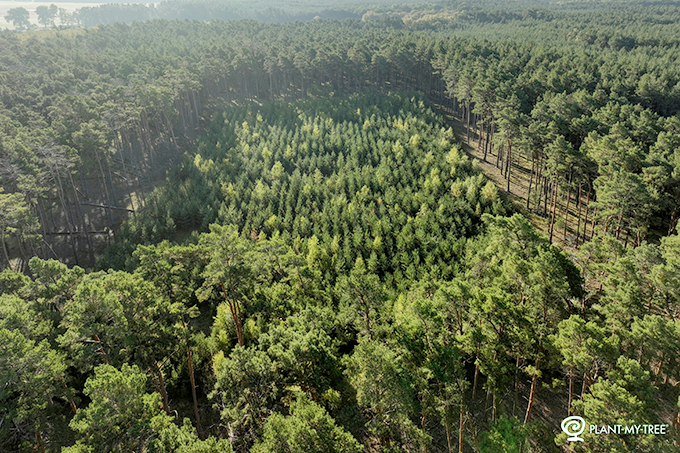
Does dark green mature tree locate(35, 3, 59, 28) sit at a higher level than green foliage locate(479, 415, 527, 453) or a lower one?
higher

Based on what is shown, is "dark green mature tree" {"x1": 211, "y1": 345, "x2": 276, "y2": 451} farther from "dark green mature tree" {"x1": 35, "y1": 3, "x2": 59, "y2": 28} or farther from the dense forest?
"dark green mature tree" {"x1": 35, "y1": 3, "x2": 59, "y2": 28}

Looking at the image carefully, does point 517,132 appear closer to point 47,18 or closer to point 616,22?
Result: point 616,22

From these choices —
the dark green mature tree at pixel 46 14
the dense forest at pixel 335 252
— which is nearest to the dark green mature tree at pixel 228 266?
the dense forest at pixel 335 252

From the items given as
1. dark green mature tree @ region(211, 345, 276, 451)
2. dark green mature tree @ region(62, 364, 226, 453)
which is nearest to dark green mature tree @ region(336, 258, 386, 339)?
dark green mature tree @ region(211, 345, 276, 451)

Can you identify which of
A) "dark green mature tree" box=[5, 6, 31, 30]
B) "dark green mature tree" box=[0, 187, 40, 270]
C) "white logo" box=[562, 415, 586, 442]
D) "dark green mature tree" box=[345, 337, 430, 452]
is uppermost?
"dark green mature tree" box=[5, 6, 31, 30]

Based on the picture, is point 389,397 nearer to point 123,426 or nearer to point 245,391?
point 245,391

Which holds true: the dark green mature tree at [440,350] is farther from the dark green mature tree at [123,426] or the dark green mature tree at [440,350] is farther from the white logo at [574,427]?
the dark green mature tree at [123,426]

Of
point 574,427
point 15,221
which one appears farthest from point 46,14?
point 574,427
